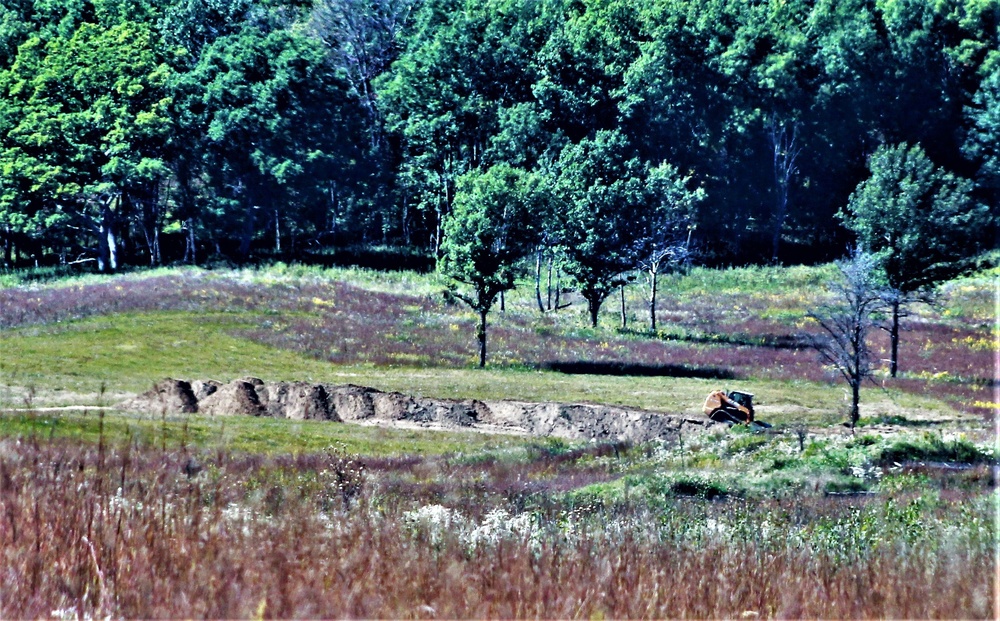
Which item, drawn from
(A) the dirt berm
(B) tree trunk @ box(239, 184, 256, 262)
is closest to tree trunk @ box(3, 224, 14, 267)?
(B) tree trunk @ box(239, 184, 256, 262)

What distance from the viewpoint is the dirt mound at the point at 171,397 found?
1009 inches

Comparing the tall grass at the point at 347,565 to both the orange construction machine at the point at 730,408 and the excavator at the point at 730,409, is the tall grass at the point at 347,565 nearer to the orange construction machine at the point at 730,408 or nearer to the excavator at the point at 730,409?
the excavator at the point at 730,409

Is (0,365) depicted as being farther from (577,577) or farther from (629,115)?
(629,115)

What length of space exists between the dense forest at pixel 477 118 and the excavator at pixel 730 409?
23.3m

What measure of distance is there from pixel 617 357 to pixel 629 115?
36.9 meters

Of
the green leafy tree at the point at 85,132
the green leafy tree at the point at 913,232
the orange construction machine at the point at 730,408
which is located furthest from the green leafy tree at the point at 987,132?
the green leafy tree at the point at 85,132

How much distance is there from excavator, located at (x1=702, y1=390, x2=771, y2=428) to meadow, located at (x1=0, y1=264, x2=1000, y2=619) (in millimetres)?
1045

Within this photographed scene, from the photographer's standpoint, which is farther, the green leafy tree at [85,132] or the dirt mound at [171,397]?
the green leafy tree at [85,132]

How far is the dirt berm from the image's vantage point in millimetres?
28172

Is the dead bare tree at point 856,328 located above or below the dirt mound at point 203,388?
above

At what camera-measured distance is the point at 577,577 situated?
4992mm

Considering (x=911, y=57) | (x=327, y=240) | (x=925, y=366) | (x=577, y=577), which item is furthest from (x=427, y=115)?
(x=577, y=577)

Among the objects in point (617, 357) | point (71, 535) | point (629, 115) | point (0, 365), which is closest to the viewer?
point (71, 535)

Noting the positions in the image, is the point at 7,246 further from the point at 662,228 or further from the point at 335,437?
the point at 335,437
